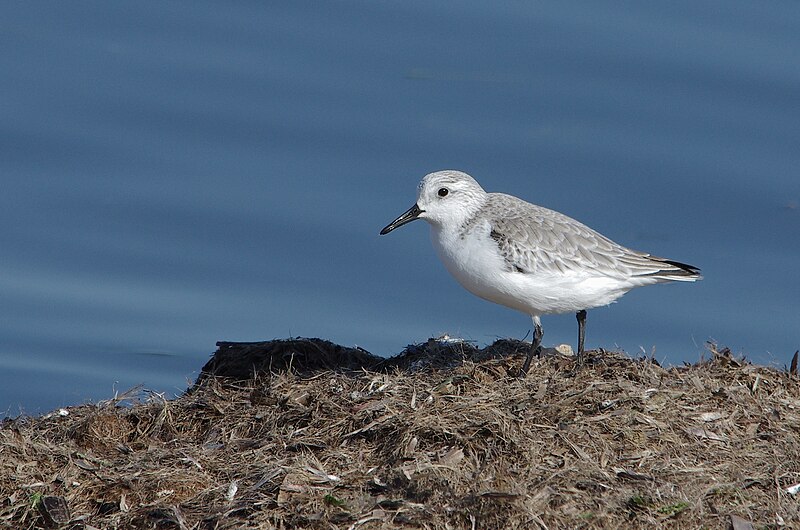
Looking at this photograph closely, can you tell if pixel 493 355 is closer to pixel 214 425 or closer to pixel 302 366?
pixel 302 366

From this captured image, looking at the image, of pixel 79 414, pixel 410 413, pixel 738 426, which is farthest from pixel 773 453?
pixel 79 414

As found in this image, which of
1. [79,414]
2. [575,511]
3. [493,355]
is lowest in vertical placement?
[575,511]

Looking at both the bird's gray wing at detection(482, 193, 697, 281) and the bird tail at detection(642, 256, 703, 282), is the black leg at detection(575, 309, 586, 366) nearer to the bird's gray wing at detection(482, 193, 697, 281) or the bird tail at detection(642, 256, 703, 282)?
the bird's gray wing at detection(482, 193, 697, 281)

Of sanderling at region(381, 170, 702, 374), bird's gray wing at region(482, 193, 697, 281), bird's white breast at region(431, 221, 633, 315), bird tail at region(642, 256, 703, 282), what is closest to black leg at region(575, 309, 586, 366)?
sanderling at region(381, 170, 702, 374)

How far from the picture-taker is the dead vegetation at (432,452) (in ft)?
20.2

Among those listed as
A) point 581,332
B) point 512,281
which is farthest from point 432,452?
point 581,332

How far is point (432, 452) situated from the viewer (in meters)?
6.61

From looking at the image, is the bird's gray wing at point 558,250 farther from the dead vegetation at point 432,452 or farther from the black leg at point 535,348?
the dead vegetation at point 432,452

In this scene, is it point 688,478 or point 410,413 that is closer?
point 688,478

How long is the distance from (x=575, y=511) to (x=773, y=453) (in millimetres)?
1446

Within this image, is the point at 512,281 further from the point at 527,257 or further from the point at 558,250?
the point at 558,250

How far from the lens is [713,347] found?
8320 millimetres

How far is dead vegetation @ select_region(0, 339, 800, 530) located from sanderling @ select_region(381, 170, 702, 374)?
454 mm

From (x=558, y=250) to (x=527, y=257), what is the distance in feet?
0.90
